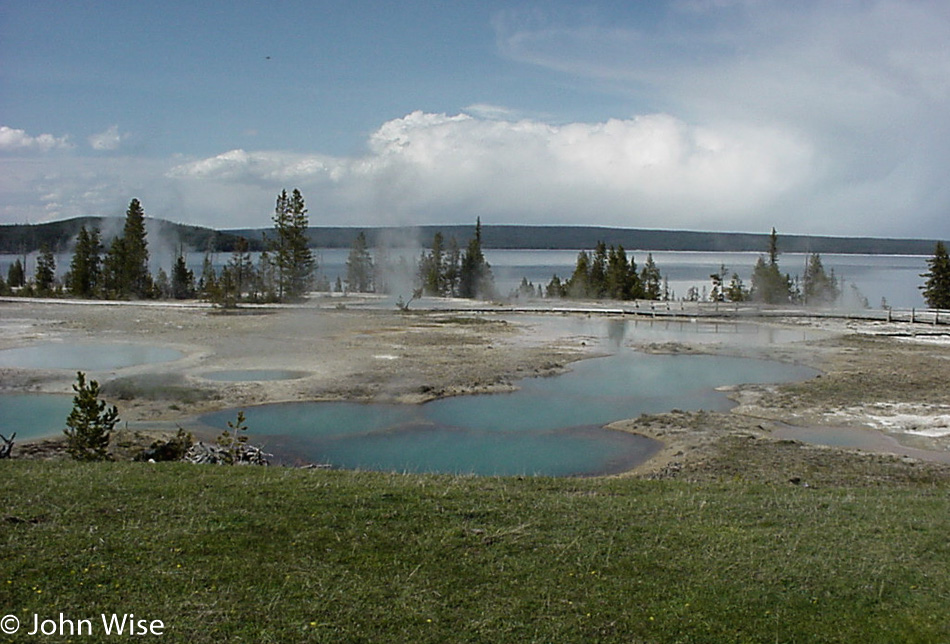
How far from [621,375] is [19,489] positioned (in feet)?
76.0

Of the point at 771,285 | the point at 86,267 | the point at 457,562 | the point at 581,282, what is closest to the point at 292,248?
the point at 86,267

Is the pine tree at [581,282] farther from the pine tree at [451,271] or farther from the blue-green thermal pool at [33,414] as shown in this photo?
the blue-green thermal pool at [33,414]

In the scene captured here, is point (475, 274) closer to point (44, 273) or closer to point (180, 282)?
point (180, 282)

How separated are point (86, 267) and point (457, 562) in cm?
7324

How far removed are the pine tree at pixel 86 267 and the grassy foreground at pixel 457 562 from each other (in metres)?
67.2

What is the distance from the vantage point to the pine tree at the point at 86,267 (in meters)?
70.4

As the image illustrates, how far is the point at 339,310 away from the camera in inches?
2324

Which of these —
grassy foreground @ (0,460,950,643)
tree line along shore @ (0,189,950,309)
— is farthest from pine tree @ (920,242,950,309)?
grassy foreground @ (0,460,950,643)

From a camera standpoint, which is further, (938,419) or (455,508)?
(938,419)

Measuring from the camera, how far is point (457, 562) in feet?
23.4

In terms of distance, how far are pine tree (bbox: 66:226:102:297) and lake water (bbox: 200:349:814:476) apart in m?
56.7

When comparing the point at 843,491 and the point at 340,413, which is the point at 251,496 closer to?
the point at 843,491

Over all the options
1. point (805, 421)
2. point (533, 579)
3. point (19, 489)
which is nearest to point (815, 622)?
point (533, 579)

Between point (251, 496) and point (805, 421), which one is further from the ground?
point (251, 496)
